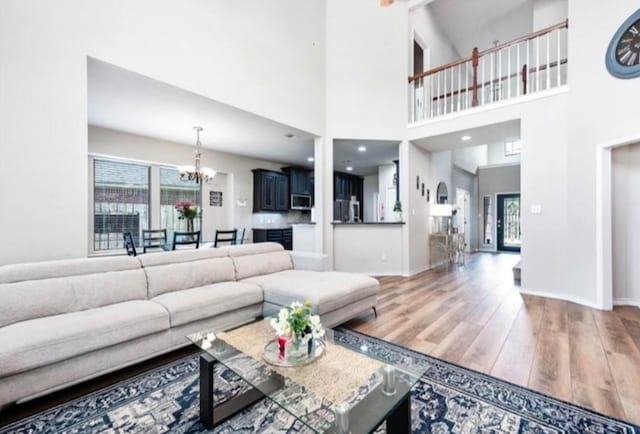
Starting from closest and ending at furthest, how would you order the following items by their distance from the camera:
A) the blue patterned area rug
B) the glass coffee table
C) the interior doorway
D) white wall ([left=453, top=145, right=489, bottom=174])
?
the glass coffee table, the blue patterned area rug, white wall ([left=453, top=145, right=489, bottom=174]), the interior doorway

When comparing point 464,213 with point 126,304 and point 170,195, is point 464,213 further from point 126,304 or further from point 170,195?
point 126,304

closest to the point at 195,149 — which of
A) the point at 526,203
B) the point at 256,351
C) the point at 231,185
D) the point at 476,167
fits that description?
the point at 231,185

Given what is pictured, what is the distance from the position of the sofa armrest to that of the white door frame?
3246 millimetres

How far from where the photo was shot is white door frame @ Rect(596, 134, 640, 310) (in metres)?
3.46

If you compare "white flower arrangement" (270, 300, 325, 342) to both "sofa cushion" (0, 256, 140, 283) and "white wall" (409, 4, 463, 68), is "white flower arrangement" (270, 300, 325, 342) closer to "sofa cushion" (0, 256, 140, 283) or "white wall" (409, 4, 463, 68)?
"sofa cushion" (0, 256, 140, 283)

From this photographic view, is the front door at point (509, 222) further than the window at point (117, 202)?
Yes

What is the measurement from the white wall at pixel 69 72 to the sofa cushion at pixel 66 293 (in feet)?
1.55

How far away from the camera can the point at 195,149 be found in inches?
238

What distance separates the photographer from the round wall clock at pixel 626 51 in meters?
3.13

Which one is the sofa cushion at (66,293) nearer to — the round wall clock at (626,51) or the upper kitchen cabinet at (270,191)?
the upper kitchen cabinet at (270,191)

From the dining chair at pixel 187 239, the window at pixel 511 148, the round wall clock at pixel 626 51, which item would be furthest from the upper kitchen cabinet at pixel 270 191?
the window at pixel 511 148

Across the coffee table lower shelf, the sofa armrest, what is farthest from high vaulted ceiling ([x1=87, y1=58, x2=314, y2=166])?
the coffee table lower shelf

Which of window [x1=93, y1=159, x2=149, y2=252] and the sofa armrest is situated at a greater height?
window [x1=93, y1=159, x2=149, y2=252]

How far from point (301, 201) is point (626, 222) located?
5.98m
